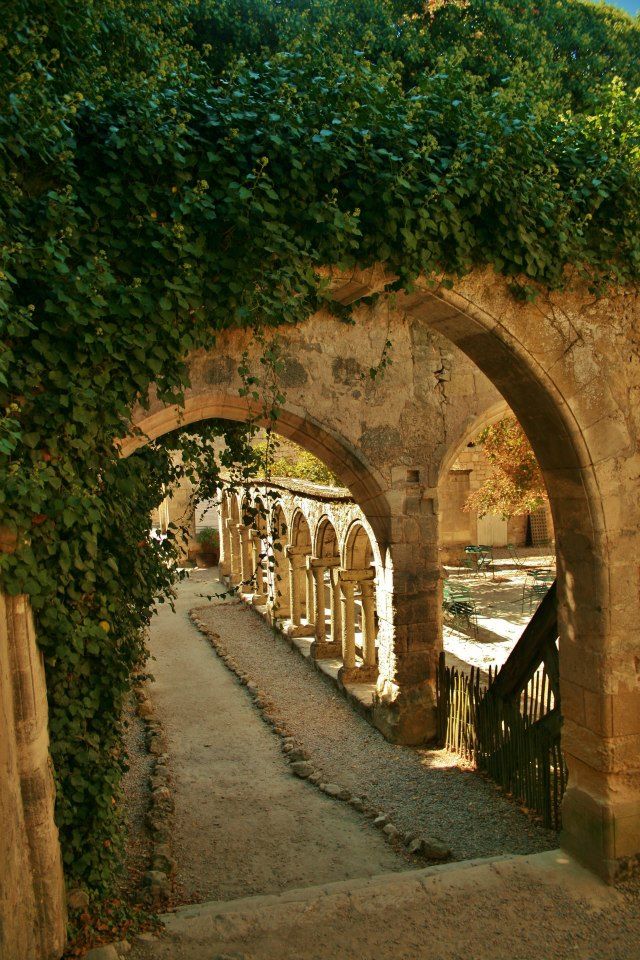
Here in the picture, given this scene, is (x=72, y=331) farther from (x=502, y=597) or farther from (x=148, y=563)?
(x=502, y=597)

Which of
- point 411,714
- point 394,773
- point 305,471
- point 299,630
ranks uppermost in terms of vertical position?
point 305,471

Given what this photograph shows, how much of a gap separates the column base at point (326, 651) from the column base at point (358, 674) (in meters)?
1.18

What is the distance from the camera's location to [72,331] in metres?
3.11

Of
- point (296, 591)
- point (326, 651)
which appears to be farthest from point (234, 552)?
point (326, 651)

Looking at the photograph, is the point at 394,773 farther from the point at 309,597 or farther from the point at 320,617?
the point at 309,597

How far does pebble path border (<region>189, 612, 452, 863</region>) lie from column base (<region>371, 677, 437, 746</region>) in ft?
3.34

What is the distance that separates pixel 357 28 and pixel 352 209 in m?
7.70

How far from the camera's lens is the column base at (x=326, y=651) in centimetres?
1067

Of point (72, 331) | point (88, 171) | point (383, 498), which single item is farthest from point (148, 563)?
point (383, 498)

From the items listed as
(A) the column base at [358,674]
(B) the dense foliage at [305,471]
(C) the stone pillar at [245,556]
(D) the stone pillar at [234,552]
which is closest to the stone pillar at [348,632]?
(A) the column base at [358,674]

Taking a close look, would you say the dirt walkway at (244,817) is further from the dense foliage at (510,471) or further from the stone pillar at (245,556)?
the dense foliage at (510,471)

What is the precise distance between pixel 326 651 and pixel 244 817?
4.92 metres

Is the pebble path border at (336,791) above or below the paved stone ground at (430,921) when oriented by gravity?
below

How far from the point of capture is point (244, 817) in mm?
5836
